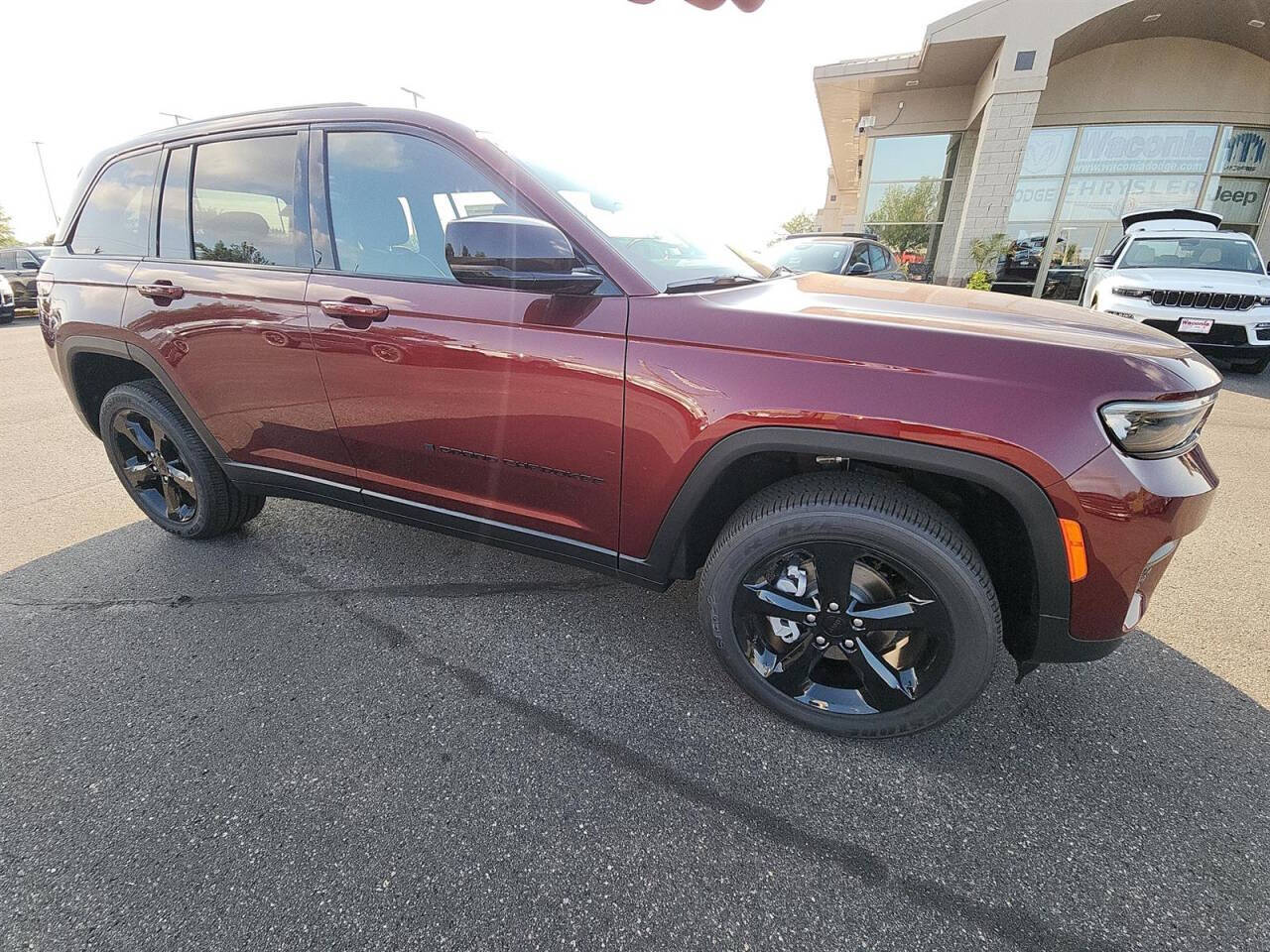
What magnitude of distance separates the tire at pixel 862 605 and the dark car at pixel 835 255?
4.65 m

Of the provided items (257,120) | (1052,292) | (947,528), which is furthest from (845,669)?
(1052,292)

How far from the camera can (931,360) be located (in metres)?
1.44

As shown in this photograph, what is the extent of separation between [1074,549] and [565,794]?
1.46 metres

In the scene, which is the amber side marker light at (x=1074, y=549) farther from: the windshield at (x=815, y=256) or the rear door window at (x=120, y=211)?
the windshield at (x=815, y=256)

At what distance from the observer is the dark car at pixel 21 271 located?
569 inches

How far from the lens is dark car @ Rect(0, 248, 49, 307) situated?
14445 mm

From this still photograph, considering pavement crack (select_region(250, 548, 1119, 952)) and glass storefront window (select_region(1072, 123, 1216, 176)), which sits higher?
glass storefront window (select_region(1072, 123, 1216, 176))

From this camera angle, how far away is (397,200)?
210cm

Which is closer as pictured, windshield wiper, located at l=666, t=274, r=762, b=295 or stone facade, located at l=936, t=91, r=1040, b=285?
windshield wiper, located at l=666, t=274, r=762, b=295

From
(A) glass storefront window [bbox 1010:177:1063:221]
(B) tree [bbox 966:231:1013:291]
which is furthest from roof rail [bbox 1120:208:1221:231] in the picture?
(A) glass storefront window [bbox 1010:177:1063:221]

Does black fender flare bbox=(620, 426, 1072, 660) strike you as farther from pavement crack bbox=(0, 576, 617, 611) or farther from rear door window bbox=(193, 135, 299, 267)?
rear door window bbox=(193, 135, 299, 267)

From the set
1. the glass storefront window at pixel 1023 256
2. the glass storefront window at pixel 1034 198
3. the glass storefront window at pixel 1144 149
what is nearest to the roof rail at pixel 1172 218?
the glass storefront window at pixel 1023 256

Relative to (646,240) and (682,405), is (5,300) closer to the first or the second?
(646,240)

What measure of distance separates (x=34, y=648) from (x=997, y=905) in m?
3.24
